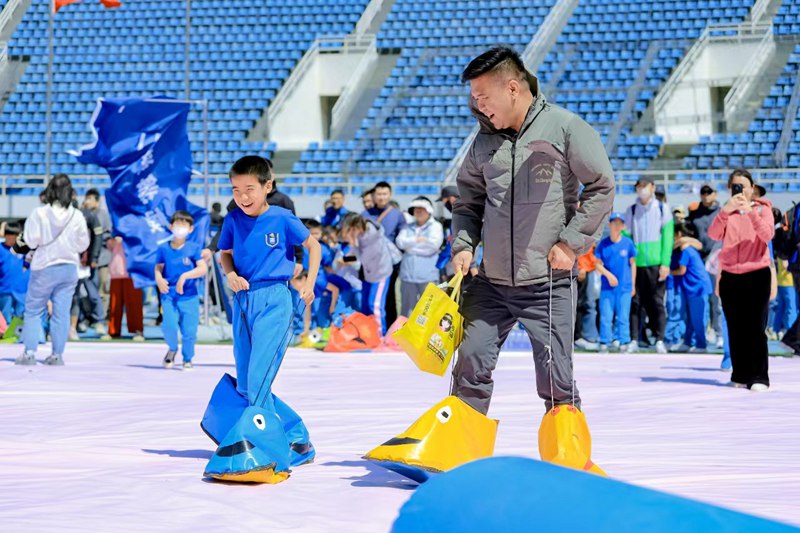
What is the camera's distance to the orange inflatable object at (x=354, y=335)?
1383cm

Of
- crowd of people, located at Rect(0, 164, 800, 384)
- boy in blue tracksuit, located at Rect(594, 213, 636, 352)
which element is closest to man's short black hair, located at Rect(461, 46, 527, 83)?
crowd of people, located at Rect(0, 164, 800, 384)

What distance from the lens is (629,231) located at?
14.0 metres

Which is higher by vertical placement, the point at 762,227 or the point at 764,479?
the point at 762,227

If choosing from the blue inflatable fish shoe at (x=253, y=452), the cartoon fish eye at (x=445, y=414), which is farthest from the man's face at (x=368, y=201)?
the cartoon fish eye at (x=445, y=414)

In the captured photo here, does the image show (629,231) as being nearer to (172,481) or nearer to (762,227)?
(762,227)

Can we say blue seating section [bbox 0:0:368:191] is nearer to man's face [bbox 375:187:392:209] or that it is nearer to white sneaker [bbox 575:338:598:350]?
man's face [bbox 375:187:392:209]

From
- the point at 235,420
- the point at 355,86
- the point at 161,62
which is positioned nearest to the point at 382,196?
the point at 235,420

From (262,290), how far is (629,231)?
8562 mm

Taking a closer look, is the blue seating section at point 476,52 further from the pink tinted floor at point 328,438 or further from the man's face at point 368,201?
the pink tinted floor at point 328,438

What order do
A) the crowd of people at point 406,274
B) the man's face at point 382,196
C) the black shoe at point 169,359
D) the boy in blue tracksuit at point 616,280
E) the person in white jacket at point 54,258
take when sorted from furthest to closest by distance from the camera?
1. the man's face at point 382,196
2. the boy in blue tracksuit at point 616,280
3. the black shoe at point 169,359
4. the person in white jacket at point 54,258
5. the crowd of people at point 406,274

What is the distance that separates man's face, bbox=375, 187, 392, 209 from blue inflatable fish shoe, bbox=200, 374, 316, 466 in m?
9.30

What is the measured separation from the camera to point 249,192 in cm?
603

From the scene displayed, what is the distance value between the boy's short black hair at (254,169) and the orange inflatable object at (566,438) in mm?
1782

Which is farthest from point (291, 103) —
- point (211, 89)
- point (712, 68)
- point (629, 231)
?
point (629, 231)
